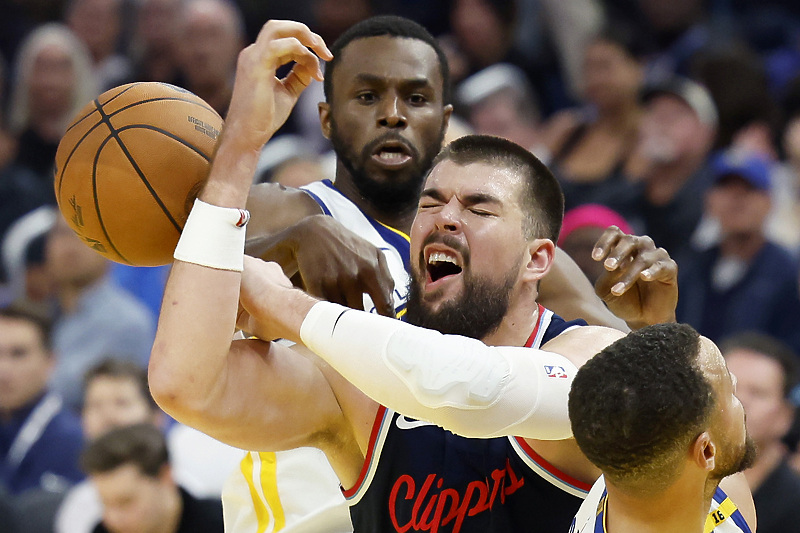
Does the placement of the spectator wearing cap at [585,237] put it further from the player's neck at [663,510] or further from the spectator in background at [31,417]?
the spectator in background at [31,417]

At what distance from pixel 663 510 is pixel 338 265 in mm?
1122

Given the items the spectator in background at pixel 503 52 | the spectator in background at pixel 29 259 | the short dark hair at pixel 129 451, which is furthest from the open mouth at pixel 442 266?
the spectator in background at pixel 503 52

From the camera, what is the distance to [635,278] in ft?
11.3

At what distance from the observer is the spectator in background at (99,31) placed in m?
9.41

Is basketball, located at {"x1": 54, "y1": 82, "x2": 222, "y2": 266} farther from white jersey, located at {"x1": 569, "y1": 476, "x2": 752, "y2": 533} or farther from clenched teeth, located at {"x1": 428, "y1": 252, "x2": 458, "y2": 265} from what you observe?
white jersey, located at {"x1": 569, "y1": 476, "x2": 752, "y2": 533}

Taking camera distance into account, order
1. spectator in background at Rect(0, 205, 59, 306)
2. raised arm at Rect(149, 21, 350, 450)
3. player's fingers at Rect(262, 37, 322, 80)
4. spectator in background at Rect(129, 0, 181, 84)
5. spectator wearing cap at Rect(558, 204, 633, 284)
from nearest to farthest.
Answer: raised arm at Rect(149, 21, 350, 450), player's fingers at Rect(262, 37, 322, 80), spectator wearing cap at Rect(558, 204, 633, 284), spectator in background at Rect(0, 205, 59, 306), spectator in background at Rect(129, 0, 181, 84)

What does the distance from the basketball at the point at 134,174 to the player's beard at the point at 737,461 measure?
1.53 m

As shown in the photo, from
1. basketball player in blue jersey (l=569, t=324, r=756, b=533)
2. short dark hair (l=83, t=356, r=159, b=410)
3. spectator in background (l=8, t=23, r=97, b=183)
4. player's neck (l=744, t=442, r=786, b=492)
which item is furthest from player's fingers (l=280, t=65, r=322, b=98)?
spectator in background (l=8, t=23, r=97, b=183)

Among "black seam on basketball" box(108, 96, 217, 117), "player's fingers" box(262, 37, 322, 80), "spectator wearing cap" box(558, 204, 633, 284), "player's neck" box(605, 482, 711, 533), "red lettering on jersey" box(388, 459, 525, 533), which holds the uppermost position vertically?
"player's fingers" box(262, 37, 322, 80)

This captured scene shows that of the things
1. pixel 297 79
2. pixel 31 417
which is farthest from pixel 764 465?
pixel 31 417

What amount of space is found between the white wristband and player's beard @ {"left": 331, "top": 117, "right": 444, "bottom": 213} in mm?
1068

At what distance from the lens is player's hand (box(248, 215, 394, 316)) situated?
3.36 m

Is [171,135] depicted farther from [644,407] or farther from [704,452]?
[704,452]

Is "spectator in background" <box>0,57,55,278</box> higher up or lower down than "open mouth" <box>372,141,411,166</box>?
lower down
